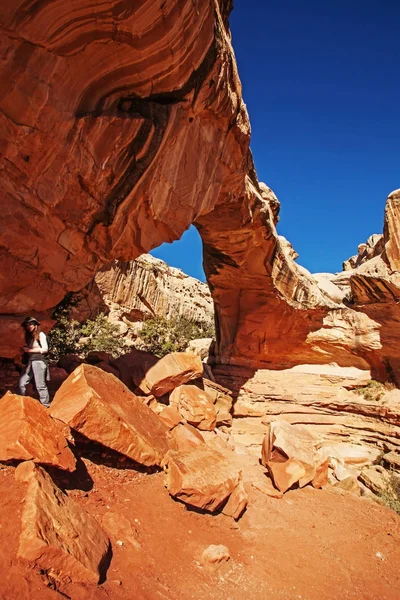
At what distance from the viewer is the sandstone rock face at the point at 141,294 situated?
3139 cm

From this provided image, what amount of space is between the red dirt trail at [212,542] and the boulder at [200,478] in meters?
0.19

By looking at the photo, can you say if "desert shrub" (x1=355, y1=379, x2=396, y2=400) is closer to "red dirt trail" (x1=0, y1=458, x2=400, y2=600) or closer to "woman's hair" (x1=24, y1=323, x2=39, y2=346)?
"red dirt trail" (x1=0, y1=458, x2=400, y2=600)

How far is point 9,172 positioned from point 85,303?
81.7 feet

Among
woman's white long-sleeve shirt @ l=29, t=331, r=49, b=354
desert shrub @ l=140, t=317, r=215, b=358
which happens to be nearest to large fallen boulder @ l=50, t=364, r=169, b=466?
woman's white long-sleeve shirt @ l=29, t=331, r=49, b=354

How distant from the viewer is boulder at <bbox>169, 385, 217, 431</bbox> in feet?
28.7

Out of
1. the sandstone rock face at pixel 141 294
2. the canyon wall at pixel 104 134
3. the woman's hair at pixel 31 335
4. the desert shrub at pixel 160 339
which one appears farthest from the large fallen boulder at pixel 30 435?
the sandstone rock face at pixel 141 294

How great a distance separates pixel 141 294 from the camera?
3612 cm

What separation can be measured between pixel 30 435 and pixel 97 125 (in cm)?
487

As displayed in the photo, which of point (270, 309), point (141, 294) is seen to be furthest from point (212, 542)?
point (141, 294)

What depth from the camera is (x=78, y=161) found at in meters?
5.71

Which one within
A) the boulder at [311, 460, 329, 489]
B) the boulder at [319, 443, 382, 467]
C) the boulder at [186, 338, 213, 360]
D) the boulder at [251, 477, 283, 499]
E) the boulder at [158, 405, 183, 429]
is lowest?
the boulder at [319, 443, 382, 467]

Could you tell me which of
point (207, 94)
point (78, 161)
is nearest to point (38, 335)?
point (78, 161)

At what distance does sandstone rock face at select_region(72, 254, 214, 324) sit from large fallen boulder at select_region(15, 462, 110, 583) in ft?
78.0

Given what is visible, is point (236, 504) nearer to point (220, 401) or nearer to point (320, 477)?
point (320, 477)
